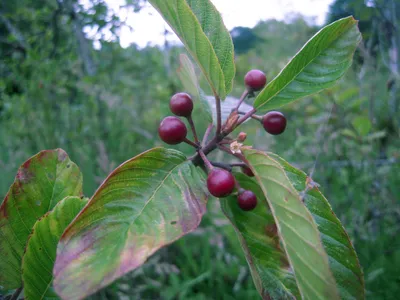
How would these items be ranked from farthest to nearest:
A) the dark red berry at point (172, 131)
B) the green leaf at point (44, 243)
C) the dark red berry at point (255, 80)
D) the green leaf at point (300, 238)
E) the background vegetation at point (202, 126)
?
the background vegetation at point (202, 126), the dark red berry at point (255, 80), the dark red berry at point (172, 131), the green leaf at point (44, 243), the green leaf at point (300, 238)

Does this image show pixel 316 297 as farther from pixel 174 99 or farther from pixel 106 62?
pixel 106 62

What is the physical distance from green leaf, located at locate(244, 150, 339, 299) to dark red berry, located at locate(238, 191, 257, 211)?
0.11 m

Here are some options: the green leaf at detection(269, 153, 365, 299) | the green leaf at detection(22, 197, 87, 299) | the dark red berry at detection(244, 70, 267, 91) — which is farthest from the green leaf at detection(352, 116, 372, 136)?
the green leaf at detection(22, 197, 87, 299)

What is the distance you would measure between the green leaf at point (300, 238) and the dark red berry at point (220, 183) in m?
0.07

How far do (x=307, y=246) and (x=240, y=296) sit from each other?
122 centimetres

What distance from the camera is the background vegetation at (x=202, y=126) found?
1685mm

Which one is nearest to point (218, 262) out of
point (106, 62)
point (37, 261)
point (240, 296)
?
point (240, 296)

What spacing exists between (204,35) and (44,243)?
0.37 meters

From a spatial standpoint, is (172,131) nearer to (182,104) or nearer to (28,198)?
(182,104)

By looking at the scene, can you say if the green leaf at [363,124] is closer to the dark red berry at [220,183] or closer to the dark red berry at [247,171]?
the dark red berry at [247,171]

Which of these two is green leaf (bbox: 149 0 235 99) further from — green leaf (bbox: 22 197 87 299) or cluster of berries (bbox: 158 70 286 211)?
green leaf (bbox: 22 197 87 299)

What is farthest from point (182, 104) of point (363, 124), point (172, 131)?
point (363, 124)

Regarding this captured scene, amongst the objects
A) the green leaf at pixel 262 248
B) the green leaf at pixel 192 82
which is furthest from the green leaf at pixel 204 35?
the green leaf at pixel 262 248

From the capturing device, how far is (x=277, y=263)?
614 millimetres
